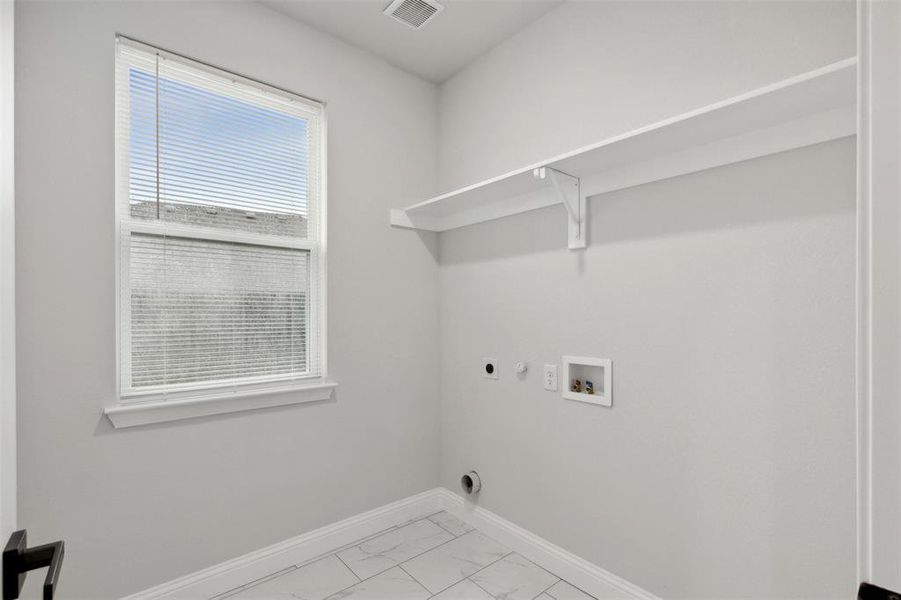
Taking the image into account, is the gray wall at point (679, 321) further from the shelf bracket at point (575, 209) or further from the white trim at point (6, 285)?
the white trim at point (6, 285)

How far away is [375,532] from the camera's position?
2297mm

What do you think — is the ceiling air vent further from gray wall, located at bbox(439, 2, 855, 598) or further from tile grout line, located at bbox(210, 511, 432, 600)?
tile grout line, located at bbox(210, 511, 432, 600)

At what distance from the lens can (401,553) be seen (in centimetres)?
211

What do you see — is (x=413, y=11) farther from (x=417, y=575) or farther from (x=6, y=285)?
(x=417, y=575)

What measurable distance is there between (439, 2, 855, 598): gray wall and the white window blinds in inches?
38.1

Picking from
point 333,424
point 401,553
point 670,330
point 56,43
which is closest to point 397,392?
point 333,424

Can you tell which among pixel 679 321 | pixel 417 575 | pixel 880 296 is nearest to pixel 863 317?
pixel 880 296

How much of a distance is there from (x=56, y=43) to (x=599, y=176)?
2.08 metres

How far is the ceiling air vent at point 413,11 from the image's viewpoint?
1.95m

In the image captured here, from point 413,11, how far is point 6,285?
1980mm

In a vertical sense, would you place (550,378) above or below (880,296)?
below

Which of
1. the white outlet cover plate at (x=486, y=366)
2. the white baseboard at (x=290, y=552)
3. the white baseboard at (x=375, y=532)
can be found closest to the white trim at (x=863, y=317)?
the white baseboard at (x=375, y=532)

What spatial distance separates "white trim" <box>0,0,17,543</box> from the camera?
569 mm

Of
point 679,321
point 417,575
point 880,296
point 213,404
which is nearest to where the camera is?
point 880,296
